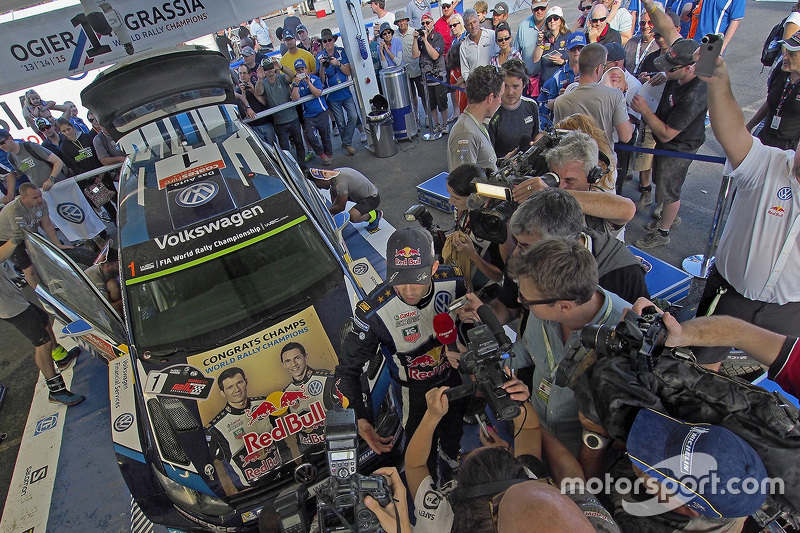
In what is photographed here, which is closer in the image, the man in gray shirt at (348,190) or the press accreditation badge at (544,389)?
the press accreditation badge at (544,389)

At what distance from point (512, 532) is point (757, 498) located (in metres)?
0.65

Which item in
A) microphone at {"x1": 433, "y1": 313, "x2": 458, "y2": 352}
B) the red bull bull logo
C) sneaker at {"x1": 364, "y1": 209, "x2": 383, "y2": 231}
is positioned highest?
the red bull bull logo

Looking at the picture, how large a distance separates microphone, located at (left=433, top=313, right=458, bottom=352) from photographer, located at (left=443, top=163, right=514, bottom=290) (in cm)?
85

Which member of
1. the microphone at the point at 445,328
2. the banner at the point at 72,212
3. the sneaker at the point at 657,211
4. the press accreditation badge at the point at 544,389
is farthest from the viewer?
the banner at the point at 72,212

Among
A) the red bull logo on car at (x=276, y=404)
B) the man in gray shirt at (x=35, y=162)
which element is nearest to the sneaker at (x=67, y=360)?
the man in gray shirt at (x=35, y=162)

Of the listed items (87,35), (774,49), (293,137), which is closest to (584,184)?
(774,49)

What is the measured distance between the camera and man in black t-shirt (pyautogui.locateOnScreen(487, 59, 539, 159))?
4.57 m

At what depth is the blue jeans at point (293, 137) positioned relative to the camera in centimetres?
839

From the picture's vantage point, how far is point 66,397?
454 cm

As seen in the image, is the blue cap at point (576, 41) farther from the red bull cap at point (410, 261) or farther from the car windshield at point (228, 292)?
the red bull cap at point (410, 261)

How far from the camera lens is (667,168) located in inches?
187

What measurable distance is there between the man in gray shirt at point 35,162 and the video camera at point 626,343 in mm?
7876

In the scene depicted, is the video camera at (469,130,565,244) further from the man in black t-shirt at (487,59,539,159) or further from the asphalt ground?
the asphalt ground

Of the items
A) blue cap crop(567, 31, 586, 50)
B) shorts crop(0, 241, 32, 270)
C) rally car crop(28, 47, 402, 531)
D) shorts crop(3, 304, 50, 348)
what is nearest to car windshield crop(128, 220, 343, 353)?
rally car crop(28, 47, 402, 531)
